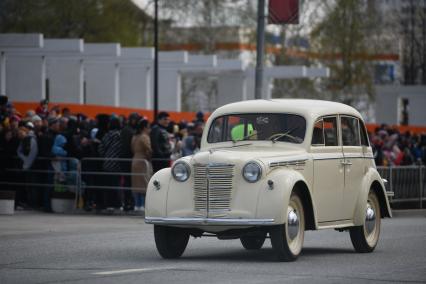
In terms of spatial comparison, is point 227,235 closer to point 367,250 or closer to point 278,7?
point 367,250

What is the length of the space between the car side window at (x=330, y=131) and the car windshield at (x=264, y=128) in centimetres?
47

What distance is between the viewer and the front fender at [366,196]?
17.0 meters

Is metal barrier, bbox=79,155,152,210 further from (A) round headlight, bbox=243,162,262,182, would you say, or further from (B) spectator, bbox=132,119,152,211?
(A) round headlight, bbox=243,162,262,182

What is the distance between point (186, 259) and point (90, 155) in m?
11.5

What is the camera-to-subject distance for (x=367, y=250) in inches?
674

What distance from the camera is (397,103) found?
245ft

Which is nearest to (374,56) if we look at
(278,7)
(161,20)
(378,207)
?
(161,20)

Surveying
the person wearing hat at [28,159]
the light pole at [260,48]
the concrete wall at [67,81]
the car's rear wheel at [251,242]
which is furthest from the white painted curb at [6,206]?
the concrete wall at [67,81]

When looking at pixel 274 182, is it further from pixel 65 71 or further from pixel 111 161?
pixel 65 71

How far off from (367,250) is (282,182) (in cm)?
260

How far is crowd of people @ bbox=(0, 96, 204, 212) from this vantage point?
25.8m

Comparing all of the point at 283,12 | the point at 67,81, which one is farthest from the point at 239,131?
the point at 67,81

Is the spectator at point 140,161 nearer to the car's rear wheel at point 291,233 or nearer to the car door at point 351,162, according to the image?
the car door at point 351,162

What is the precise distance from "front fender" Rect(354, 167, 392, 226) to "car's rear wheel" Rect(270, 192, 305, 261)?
5.03 ft
